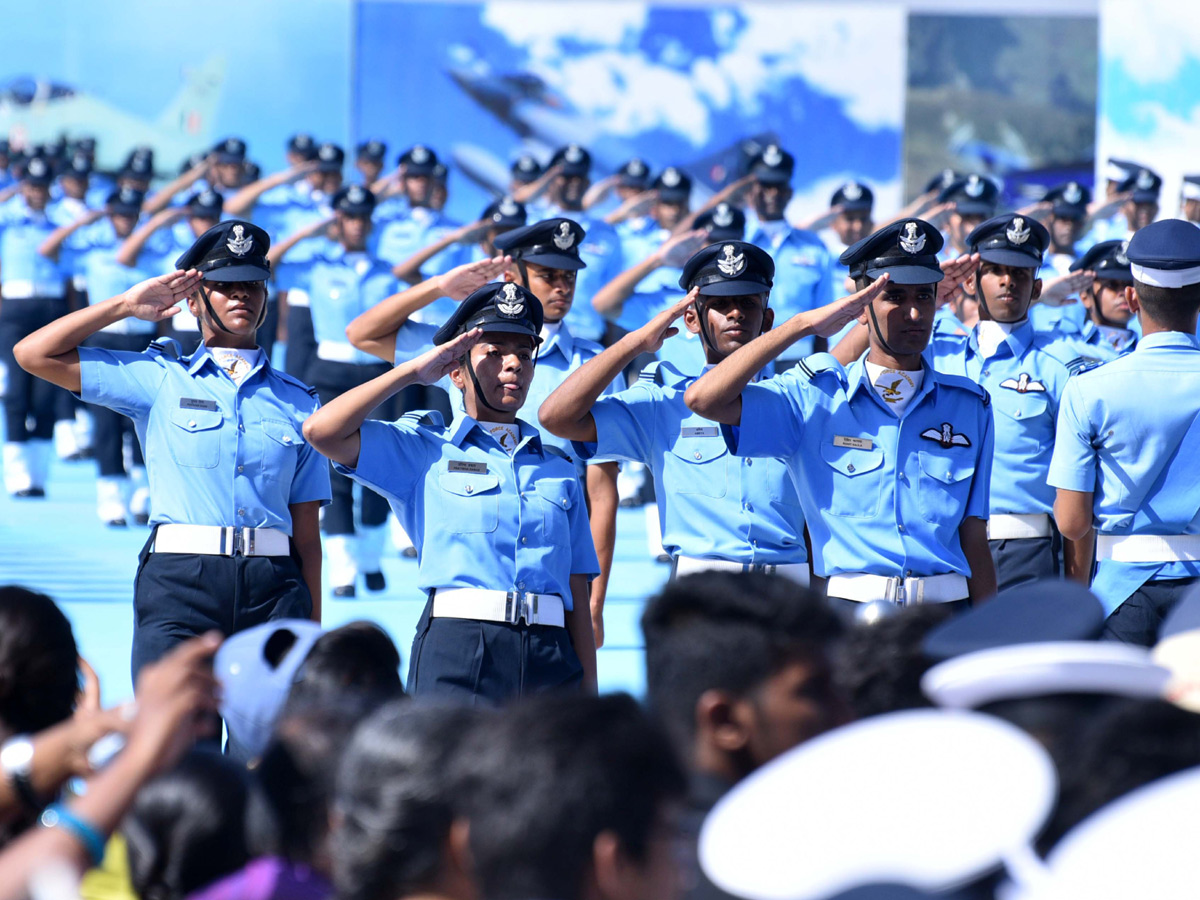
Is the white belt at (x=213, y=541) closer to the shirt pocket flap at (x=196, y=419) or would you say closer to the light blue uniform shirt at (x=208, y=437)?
the light blue uniform shirt at (x=208, y=437)

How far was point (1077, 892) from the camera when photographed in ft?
4.69

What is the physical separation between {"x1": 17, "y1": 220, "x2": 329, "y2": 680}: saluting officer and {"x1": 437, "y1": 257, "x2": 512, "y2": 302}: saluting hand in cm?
62

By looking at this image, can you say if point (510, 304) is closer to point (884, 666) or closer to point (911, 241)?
point (911, 241)

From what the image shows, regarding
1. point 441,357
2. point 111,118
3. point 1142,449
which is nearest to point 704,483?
point 441,357

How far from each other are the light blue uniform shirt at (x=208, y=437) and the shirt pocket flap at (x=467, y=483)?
2.34 feet

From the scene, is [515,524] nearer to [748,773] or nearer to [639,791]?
[748,773]

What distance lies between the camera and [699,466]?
4887 millimetres

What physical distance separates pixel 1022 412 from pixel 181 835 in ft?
13.1

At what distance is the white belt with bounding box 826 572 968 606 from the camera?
422cm

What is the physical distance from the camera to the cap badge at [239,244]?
4797 mm

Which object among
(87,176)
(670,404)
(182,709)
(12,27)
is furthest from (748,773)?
(12,27)

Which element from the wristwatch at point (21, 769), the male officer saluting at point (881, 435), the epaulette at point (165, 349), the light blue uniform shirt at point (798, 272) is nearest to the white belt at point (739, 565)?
the male officer saluting at point (881, 435)

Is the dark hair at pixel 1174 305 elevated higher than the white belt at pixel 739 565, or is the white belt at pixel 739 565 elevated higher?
the dark hair at pixel 1174 305

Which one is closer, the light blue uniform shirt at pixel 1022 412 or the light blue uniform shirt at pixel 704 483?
the light blue uniform shirt at pixel 704 483
